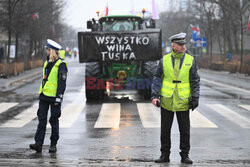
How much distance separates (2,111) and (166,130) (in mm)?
7812

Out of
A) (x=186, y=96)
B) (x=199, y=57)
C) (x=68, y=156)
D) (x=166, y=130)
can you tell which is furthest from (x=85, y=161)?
(x=199, y=57)

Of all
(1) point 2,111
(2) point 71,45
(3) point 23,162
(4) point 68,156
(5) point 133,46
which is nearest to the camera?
(3) point 23,162

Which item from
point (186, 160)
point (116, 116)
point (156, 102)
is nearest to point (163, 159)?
point (186, 160)

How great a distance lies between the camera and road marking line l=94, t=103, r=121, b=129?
11.2 m

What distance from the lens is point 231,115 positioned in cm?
1320

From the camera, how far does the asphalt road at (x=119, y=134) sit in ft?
24.2

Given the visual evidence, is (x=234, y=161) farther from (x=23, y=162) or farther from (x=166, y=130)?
(x=23, y=162)

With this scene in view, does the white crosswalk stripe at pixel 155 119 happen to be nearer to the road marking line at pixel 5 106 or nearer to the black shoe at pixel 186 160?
the road marking line at pixel 5 106

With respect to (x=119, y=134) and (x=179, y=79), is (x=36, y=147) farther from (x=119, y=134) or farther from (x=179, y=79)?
(x=179, y=79)

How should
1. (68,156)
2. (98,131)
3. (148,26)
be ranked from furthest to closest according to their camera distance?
(148,26) → (98,131) → (68,156)

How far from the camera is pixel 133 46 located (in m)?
16.3

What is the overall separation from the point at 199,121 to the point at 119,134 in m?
2.77

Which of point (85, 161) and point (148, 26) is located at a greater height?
point (148, 26)

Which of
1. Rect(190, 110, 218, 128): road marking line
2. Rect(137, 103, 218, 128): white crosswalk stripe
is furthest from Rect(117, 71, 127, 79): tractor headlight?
Rect(190, 110, 218, 128): road marking line
